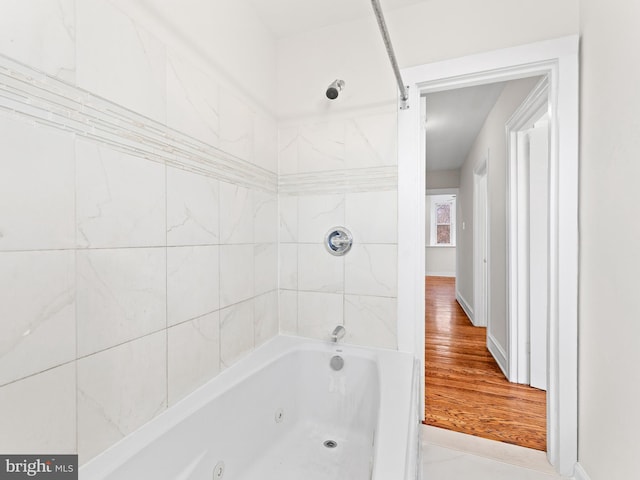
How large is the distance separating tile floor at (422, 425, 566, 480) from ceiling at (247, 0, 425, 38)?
2363mm

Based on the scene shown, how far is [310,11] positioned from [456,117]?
89.6 inches

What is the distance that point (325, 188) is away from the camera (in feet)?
6.18

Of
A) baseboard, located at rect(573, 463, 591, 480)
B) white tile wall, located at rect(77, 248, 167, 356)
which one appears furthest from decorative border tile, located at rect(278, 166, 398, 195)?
baseboard, located at rect(573, 463, 591, 480)

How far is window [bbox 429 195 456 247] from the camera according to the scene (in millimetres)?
8297

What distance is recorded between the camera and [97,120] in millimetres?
920

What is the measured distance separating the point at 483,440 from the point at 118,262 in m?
1.95

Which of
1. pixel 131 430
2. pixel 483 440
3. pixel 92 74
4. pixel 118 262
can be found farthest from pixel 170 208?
pixel 483 440

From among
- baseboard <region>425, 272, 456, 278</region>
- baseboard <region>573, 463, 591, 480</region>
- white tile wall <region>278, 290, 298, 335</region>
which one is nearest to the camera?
baseboard <region>573, 463, 591, 480</region>

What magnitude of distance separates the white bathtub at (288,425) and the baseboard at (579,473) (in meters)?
0.78

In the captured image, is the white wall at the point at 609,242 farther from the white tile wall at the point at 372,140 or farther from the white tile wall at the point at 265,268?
the white tile wall at the point at 265,268

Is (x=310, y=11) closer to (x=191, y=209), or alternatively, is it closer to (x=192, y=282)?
(x=191, y=209)

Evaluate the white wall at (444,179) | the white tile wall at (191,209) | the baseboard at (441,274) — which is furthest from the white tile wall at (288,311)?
the baseboard at (441,274)

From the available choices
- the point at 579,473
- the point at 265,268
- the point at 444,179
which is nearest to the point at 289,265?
the point at 265,268

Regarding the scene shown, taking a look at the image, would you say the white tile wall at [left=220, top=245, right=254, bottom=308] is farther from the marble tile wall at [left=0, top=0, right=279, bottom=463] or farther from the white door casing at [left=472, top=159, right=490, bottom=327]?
the white door casing at [left=472, top=159, right=490, bottom=327]
